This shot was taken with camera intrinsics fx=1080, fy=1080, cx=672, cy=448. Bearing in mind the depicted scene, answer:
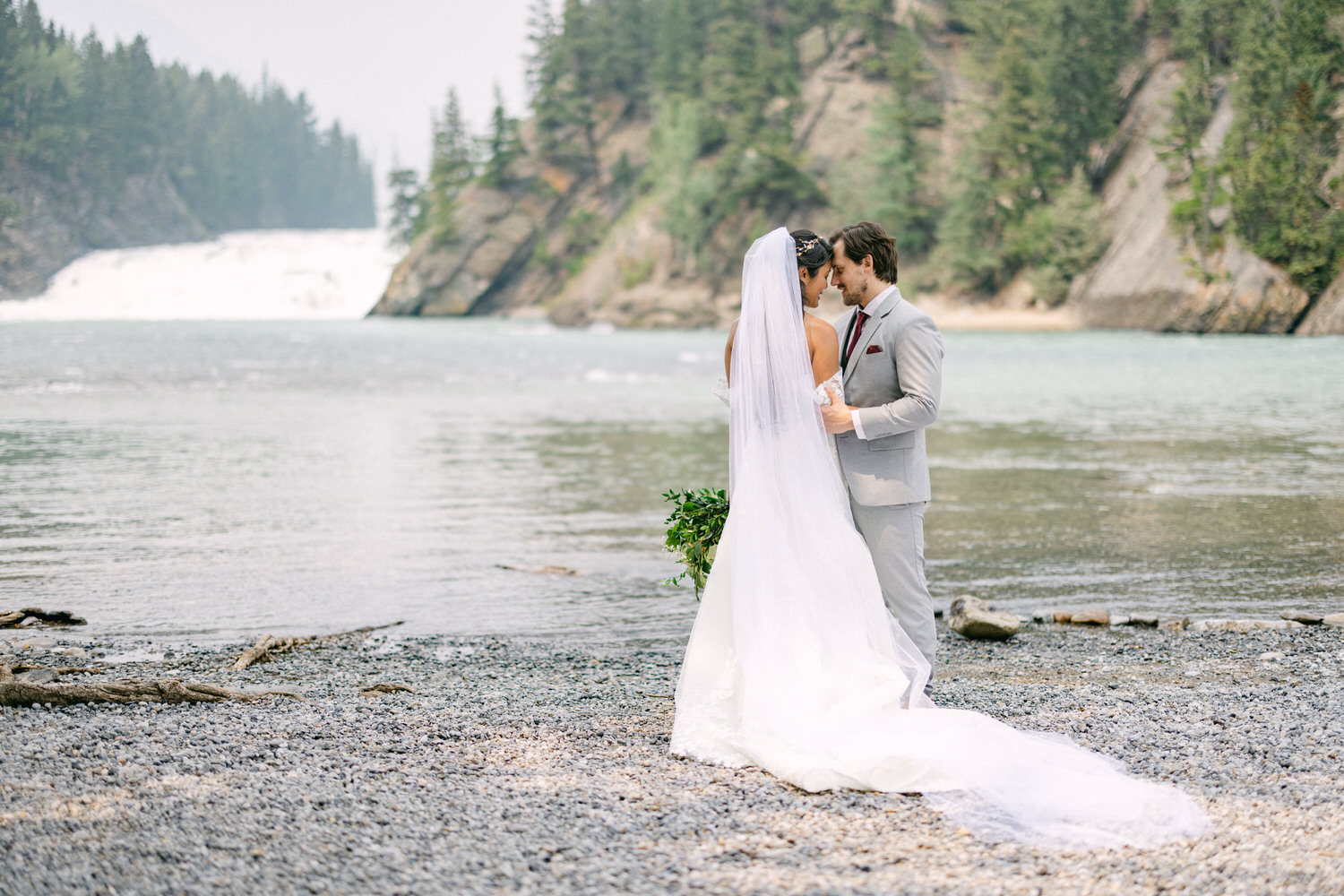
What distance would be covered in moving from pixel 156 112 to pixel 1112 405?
149m

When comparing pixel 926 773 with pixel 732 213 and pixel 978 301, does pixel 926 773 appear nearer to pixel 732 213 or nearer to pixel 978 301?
pixel 978 301

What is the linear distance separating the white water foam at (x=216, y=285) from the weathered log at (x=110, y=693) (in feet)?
358

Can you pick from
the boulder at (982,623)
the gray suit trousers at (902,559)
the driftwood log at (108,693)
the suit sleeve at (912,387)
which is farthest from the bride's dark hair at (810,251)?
the boulder at (982,623)

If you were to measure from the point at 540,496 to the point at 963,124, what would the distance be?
7653cm

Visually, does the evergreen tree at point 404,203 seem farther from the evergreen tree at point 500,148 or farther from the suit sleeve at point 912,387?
the suit sleeve at point 912,387

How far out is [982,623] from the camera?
8664 mm

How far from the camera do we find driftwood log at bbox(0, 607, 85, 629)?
9016 mm

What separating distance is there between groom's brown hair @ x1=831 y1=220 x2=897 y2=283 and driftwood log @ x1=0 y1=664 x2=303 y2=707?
427 centimetres

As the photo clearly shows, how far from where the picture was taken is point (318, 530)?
13.7 meters

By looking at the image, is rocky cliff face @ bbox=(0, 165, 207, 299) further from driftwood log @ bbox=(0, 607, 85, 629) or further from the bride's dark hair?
the bride's dark hair

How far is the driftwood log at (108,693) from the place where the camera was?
5863 mm

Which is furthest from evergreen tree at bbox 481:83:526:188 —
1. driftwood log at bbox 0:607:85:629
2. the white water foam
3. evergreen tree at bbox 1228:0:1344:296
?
driftwood log at bbox 0:607:85:629

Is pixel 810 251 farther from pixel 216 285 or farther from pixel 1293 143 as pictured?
pixel 216 285

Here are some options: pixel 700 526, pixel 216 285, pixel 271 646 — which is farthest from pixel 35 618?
pixel 216 285
